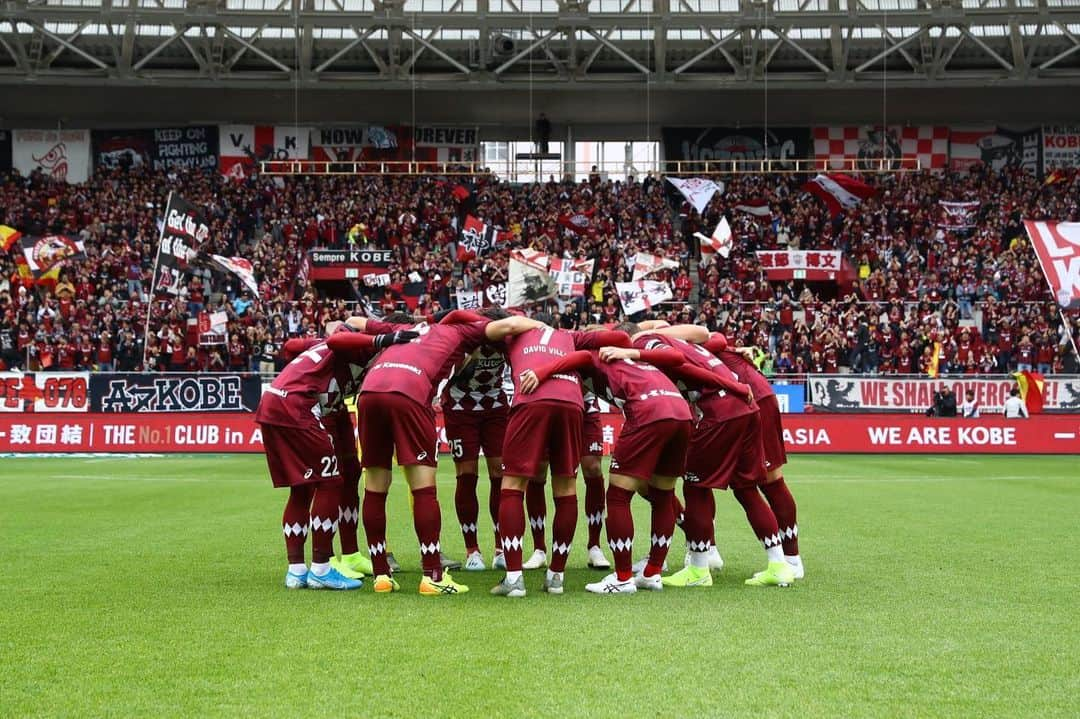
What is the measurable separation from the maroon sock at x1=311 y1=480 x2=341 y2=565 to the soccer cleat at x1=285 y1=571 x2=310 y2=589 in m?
0.14

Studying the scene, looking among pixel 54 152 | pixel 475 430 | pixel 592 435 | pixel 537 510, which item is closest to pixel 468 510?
pixel 537 510

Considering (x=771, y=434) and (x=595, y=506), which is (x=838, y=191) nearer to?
(x=595, y=506)

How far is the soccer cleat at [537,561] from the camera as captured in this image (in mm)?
10711

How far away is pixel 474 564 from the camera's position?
10.6m

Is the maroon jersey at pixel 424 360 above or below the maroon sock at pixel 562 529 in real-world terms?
above

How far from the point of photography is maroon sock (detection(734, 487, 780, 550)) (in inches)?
374

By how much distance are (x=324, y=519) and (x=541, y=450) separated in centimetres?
181

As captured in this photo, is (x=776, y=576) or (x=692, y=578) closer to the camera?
(x=776, y=576)

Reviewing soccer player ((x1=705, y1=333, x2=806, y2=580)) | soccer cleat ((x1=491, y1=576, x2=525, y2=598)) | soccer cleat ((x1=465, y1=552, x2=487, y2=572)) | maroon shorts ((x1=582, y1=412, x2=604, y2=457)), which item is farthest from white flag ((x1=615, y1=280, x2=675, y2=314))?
soccer cleat ((x1=491, y1=576, x2=525, y2=598))

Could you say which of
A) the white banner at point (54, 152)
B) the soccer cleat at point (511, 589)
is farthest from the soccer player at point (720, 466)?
the white banner at point (54, 152)

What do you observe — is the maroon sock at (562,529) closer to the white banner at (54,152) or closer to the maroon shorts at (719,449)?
the maroon shorts at (719,449)

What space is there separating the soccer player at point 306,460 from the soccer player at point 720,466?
234 cm

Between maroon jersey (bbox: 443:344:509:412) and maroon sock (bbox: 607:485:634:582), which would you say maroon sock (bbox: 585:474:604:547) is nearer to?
maroon jersey (bbox: 443:344:509:412)

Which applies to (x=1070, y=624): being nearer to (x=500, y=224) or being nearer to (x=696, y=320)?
(x=696, y=320)
